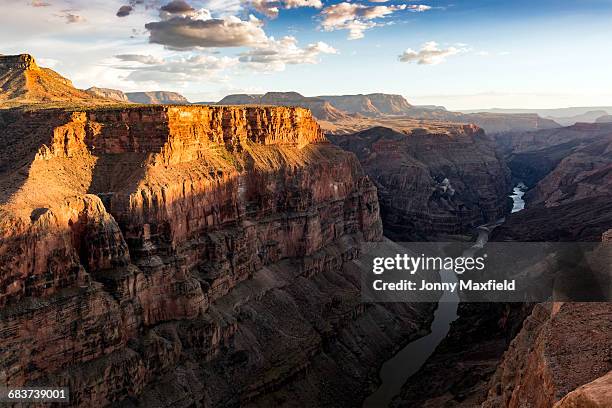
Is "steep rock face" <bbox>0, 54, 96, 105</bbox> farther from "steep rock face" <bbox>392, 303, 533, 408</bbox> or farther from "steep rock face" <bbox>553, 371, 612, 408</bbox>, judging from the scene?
"steep rock face" <bbox>553, 371, 612, 408</bbox>

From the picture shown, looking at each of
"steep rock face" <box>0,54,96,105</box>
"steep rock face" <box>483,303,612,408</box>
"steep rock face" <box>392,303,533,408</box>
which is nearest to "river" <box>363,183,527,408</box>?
"steep rock face" <box>392,303,533,408</box>

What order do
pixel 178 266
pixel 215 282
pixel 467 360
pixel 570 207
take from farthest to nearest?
pixel 570 207, pixel 467 360, pixel 215 282, pixel 178 266

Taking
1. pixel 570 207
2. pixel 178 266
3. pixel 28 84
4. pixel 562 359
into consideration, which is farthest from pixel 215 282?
pixel 570 207

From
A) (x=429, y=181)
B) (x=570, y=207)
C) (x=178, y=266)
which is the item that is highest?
(x=178, y=266)

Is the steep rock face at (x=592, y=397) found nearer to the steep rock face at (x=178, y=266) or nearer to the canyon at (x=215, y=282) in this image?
the canyon at (x=215, y=282)

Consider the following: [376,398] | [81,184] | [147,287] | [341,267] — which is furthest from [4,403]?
[341,267]

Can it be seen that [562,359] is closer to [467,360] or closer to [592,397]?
[592,397]

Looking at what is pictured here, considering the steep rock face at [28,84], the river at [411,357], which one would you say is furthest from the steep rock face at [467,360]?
the steep rock face at [28,84]
